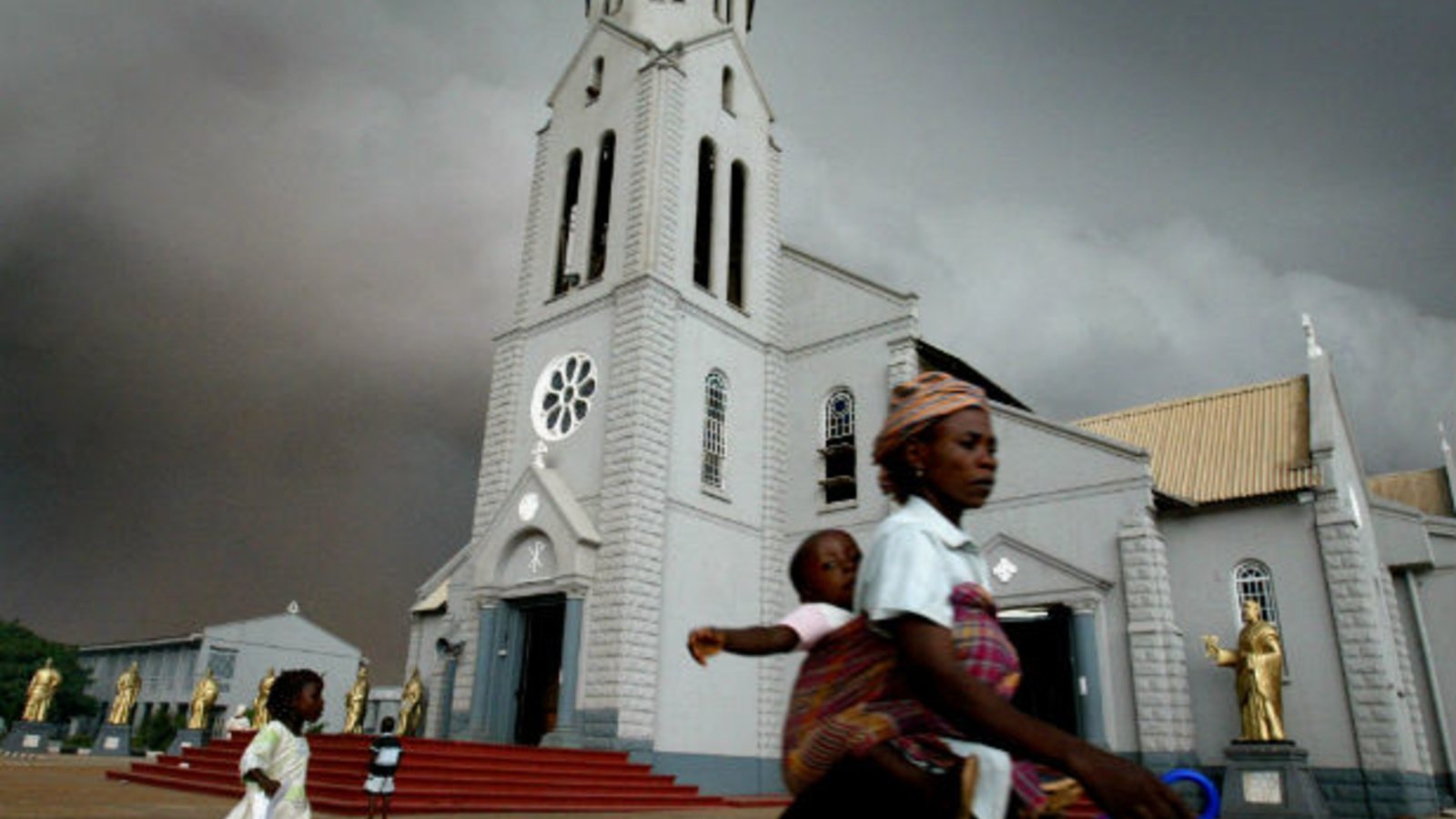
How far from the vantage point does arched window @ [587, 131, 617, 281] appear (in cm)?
2392

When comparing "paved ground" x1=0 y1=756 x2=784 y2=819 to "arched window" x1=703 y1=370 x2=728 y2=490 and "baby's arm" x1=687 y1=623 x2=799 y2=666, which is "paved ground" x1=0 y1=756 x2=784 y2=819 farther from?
"baby's arm" x1=687 y1=623 x2=799 y2=666

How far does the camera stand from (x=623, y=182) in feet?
75.6

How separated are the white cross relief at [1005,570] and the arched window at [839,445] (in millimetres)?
4160

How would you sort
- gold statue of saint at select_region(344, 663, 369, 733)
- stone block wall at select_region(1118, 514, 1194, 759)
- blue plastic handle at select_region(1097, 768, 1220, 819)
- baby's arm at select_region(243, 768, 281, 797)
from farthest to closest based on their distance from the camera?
gold statue of saint at select_region(344, 663, 369, 733) < stone block wall at select_region(1118, 514, 1194, 759) < baby's arm at select_region(243, 768, 281, 797) < blue plastic handle at select_region(1097, 768, 1220, 819)

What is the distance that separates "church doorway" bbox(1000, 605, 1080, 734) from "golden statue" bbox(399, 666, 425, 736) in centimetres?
1370

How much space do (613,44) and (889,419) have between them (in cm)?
2495

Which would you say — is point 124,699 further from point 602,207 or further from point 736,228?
point 736,228

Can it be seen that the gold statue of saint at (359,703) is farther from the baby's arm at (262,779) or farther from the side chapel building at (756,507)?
the baby's arm at (262,779)

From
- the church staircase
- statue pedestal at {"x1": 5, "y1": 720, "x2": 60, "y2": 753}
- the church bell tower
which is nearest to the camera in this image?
the church staircase

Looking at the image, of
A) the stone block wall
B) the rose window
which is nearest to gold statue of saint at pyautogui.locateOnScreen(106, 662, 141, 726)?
the rose window

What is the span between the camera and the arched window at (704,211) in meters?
24.0

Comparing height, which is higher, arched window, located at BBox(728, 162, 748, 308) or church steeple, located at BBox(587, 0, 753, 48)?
church steeple, located at BBox(587, 0, 753, 48)

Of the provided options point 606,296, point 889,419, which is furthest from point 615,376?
point 889,419

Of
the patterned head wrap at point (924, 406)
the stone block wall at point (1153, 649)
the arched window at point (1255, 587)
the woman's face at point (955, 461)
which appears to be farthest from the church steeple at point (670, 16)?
the woman's face at point (955, 461)
